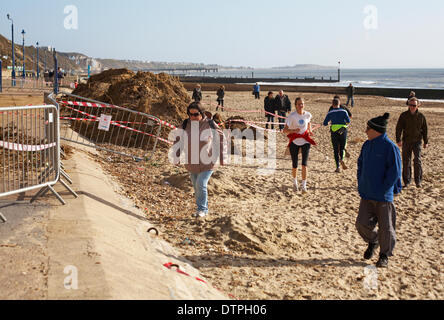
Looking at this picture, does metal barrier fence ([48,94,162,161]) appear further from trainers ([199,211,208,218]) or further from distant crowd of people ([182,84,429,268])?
trainers ([199,211,208,218])

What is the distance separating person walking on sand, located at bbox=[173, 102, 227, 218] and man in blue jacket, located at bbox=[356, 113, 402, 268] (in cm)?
220

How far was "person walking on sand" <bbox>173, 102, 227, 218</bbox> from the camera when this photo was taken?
6.88 meters

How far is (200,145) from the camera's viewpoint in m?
6.83

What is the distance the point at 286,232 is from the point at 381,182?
1.79 m

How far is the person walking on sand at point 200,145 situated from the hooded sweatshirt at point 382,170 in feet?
7.28

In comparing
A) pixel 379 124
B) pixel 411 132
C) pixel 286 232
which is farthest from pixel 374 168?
pixel 411 132

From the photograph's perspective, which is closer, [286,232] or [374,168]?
[374,168]

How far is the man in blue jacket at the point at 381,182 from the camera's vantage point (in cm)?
565

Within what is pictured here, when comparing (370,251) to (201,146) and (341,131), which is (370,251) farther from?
(341,131)

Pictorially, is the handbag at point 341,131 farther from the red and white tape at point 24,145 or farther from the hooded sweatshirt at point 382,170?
the red and white tape at point 24,145

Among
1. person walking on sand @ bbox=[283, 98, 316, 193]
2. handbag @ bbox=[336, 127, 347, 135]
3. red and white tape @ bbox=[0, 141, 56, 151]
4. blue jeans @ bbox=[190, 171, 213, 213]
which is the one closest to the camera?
red and white tape @ bbox=[0, 141, 56, 151]

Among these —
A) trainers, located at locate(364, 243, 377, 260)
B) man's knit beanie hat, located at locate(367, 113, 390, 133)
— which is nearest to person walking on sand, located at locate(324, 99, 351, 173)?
man's knit beanie hat, located at locate(367, 113, 390, 133)

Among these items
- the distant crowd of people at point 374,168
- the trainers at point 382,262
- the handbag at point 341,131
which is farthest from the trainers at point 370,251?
the handbag at point 341,131
